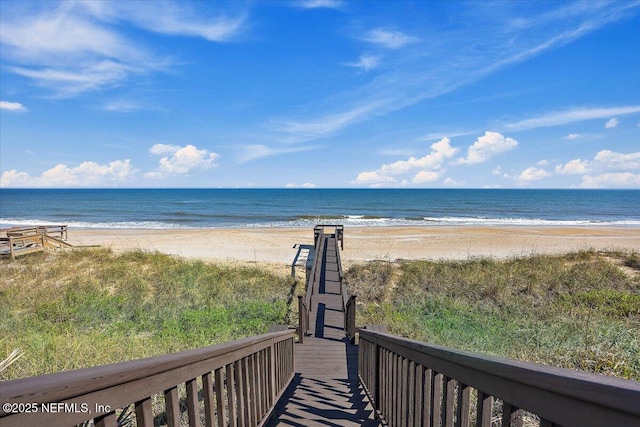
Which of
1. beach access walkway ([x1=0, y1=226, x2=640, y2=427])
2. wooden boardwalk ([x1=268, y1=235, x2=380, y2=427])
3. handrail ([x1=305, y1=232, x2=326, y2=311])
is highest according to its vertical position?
beach access walkway ([x1=0, y1=226, x2=640, y2=427])

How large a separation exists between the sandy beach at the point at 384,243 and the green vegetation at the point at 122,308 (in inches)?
206

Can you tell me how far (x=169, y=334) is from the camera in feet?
24.0

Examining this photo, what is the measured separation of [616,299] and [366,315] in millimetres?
6453

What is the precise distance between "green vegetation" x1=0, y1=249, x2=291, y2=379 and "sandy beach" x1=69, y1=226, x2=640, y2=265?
206 inches

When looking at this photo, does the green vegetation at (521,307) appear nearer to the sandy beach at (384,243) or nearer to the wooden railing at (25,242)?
the sandy beach at (384,243)

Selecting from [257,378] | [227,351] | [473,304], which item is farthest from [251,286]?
[227,351]

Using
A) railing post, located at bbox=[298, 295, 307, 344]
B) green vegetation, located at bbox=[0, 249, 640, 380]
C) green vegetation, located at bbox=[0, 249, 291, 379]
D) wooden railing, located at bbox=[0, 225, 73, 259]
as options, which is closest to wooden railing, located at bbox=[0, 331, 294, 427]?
green vegetation, located at bbox=[0, 249, 640, 380]

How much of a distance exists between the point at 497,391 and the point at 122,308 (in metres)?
10.0

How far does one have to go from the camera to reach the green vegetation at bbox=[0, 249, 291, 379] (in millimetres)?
5852

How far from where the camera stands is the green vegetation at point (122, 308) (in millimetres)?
5852

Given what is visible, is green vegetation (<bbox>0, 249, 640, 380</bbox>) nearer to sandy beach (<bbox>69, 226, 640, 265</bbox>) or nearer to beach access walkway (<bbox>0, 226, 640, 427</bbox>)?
beach access walkway (<bbox>0, 226, 640, 427</bbox>)

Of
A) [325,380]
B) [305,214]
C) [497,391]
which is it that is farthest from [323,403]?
[305,214]

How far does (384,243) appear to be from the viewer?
25.6 m

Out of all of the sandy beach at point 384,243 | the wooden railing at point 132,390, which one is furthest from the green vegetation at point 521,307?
the sandy beach at point 384,243
